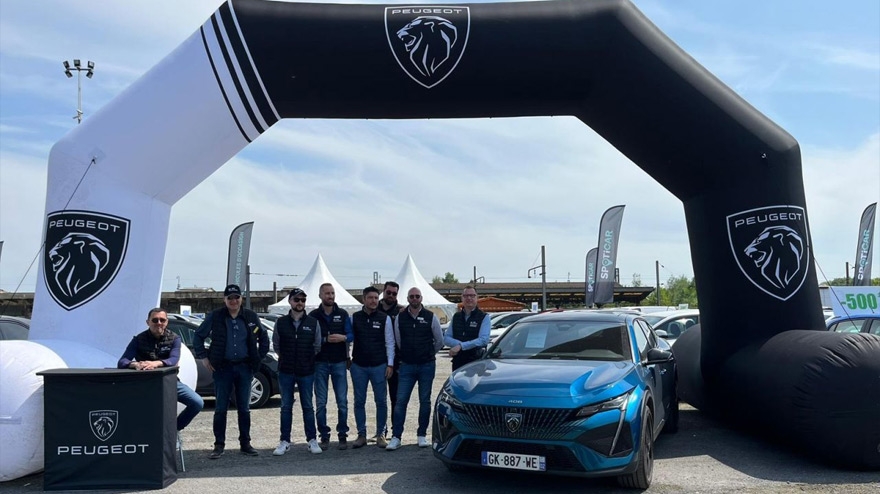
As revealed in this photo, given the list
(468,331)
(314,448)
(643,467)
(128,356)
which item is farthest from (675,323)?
(128,356)

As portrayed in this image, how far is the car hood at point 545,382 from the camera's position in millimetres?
5691

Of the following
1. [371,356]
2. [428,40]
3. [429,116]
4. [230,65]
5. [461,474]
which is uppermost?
[428,40]

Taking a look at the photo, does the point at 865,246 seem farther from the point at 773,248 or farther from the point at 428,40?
the point at 428,40

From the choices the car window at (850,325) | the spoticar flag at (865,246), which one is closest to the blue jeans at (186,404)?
the car window at (850,325)

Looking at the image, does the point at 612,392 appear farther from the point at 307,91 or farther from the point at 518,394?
the point at 307,91

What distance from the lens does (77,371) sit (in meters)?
6.18

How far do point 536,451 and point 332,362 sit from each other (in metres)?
2.95

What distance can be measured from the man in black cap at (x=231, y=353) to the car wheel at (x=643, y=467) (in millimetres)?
3858

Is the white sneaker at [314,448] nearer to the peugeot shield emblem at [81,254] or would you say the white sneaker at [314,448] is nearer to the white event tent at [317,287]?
the peugeot shield emblem at [81,254]

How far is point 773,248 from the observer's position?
777 cm

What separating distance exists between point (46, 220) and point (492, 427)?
5.16m

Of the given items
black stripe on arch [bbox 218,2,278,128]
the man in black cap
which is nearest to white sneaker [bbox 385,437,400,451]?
the man in black cap

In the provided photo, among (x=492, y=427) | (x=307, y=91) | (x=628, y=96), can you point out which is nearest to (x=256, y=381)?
(x=307, y=91)

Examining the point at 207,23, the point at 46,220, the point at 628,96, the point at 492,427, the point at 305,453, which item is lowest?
the point at 305,453
